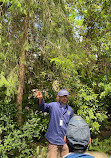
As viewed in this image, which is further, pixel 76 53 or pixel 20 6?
pixel 76 53

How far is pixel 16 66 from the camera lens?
429 centimetres

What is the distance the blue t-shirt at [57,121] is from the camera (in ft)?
10.2

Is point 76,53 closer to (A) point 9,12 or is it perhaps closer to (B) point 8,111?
(A) point 9,12

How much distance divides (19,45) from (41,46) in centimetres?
82

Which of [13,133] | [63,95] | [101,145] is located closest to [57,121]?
[63,95]

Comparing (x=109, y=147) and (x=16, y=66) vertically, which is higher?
(x=16, y=66)

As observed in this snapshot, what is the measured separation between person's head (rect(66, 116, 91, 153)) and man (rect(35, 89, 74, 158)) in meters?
1.69

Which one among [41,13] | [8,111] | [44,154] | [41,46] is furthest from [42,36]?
[44,154]

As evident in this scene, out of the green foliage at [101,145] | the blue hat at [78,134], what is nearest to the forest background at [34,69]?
the green foliage at [101,145]

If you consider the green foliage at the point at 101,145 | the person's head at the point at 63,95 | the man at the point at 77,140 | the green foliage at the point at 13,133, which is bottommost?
the green foliage at the point at 101,145

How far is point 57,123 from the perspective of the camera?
3146 mm

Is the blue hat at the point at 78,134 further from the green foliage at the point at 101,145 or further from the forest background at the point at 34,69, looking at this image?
the green foliage at the point at 101,145

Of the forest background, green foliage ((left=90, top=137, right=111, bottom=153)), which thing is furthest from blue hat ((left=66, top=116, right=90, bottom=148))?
green foliage ((left=90, top=137, right=111, bottom=153))

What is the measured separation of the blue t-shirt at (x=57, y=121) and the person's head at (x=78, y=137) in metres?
1.73
